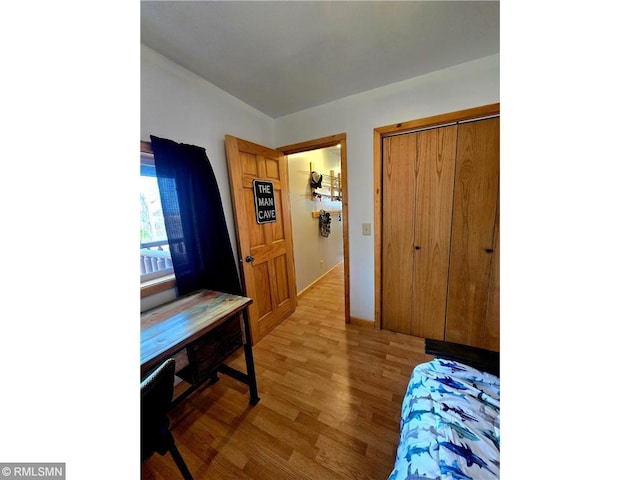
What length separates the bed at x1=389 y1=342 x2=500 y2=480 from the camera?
65cm

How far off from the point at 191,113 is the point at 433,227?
2.23 meters

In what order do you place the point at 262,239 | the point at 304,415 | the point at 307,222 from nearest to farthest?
1. the point at 304,415
2. the point at 262,239
3. the point at 307,222

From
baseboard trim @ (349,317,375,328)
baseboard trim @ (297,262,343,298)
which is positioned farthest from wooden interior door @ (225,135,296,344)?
baseboard trim @ (349,317,375,328)

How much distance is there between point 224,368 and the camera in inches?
63.8

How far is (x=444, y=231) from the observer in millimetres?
1909

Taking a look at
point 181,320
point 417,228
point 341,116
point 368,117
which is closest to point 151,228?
point 181,320

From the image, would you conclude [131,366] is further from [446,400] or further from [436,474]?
[446,400]

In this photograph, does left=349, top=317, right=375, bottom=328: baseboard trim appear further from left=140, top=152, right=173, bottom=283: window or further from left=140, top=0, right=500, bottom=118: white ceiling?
left=140, top=0, right=500, bottom=118: white ceiling

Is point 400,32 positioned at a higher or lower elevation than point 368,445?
higher

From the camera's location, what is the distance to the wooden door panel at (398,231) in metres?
1.96

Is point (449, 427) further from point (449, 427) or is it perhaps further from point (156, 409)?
point (156, 409)

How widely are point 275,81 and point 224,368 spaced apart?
7.63 ft

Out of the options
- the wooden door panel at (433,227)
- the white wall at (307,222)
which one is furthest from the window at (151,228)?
the wooden door panel at (433,227)
